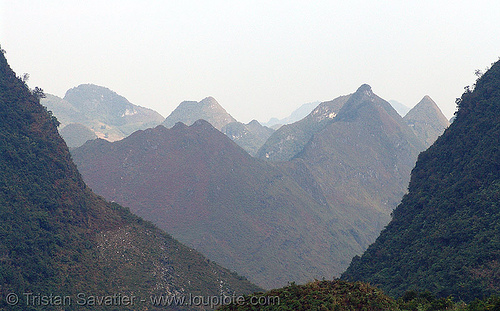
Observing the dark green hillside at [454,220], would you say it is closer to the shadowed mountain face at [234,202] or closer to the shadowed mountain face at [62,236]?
the shadowed mountain face at [62,236]

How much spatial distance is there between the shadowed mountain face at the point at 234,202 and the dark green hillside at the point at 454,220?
2245 inches

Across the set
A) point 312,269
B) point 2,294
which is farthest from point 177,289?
point 312,269

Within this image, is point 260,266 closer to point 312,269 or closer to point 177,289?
point 312,269

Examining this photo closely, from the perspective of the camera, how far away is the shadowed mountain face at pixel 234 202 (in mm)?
138000

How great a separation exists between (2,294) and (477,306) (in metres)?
49.5

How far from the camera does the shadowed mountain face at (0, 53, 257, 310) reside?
63.4m

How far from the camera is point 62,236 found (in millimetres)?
70312

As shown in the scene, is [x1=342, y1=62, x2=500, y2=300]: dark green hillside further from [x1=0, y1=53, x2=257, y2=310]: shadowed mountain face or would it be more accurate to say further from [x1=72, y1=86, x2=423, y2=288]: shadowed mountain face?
[x1=72, y1=86, x2=423, y2=288]: shadowed mountain face

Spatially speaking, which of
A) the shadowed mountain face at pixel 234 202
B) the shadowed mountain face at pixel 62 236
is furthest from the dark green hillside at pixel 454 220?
the shadowed mountain face at pixel 234 202

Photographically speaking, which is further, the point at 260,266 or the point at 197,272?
the point at 260,266

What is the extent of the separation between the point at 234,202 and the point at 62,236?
90.0m

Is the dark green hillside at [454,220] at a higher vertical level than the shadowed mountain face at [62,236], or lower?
higher

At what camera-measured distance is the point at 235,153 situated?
179250 millimetres

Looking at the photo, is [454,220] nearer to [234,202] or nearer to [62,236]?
[62,236]
